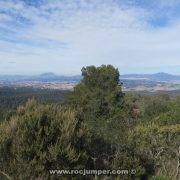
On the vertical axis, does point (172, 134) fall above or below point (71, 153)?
below

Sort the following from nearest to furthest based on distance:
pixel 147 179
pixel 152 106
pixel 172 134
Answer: pixel 147 179 < pixel 172 134 < pixel 152 106

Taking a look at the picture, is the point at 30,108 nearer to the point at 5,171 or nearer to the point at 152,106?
the point at 5,171

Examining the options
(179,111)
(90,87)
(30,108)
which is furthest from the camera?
(90,87)

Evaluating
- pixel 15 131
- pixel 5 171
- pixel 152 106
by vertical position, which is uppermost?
pixel 15 131

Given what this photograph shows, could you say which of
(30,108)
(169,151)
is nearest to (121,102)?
(169,151)

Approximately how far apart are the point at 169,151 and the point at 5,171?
19.1ft

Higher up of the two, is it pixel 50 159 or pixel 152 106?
pixel 50 159

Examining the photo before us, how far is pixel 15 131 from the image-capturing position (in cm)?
782

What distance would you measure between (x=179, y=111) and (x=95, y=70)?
27.3 feet

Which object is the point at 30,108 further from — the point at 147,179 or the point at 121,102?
the point at 121,102

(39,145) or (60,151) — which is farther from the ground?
(39,145)

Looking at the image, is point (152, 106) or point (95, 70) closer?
point (95, 70)

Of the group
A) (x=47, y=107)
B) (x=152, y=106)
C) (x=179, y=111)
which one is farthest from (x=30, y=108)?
(x=152, y=106)

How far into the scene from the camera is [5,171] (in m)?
7.36
